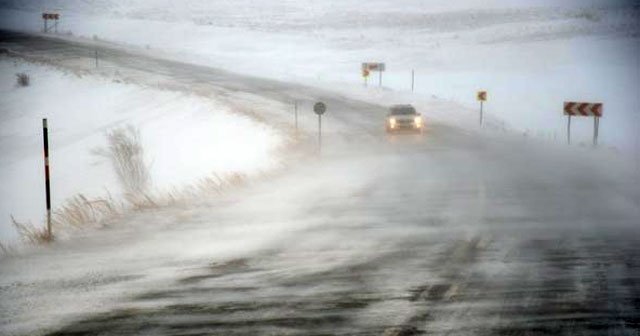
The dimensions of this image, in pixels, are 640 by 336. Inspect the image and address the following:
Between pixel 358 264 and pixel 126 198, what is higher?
pixel 358 264

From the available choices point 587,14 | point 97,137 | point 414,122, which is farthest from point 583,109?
point 587,14

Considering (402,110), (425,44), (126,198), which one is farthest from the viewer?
(425,44)

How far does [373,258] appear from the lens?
10141 millimetres

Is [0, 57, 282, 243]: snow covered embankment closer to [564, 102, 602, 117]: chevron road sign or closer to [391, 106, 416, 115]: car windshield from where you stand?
[391, 106, 416, 115]: car windshield

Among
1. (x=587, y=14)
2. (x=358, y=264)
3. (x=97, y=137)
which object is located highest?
(x=587, y=14)

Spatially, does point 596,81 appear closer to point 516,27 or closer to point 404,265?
point 516,27

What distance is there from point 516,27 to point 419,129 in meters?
47.7

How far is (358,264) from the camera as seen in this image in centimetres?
980

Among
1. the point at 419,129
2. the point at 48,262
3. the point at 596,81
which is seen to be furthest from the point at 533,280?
the point at 596,81

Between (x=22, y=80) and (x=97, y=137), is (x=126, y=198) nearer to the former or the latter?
(x=97, y=137)

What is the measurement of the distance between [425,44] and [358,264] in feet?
203

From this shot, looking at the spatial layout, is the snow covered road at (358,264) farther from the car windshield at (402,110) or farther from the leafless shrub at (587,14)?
the leafless shrub at (587,14)

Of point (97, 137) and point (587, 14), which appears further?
point (587, 14)

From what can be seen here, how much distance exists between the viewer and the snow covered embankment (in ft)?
76.1
